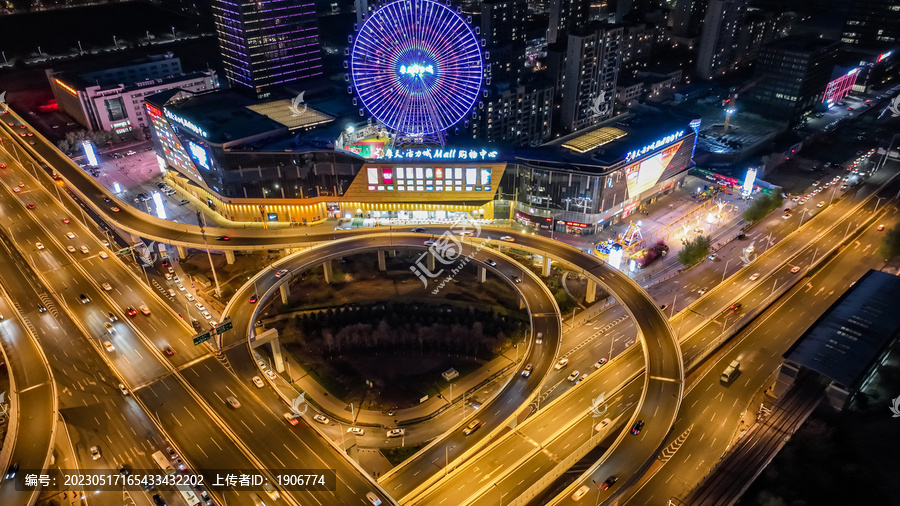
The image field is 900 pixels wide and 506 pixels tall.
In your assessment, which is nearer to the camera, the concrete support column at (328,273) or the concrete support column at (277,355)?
the concrete support column at (277,355)

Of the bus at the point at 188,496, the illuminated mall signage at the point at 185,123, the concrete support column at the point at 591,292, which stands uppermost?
the illuminated mall signage at the point at 185,123

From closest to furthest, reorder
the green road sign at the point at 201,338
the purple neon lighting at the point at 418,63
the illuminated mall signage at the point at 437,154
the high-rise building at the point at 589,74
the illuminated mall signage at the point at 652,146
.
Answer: the green road sign at the point at 201,338 → the purple neon lighting at the point at 418,63 → the illuminated mall signage at the point at 437,154 → the illuminated mall signage at the point at 652,146 → the high-rise building at the point at 589,74

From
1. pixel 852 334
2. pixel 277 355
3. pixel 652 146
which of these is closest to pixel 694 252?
pixel 652 146

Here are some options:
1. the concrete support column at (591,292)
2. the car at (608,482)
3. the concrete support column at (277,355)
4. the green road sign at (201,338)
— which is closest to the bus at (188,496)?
the green road sign at (201,338)

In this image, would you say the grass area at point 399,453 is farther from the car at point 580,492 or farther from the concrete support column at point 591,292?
the concrete support column at point 591,292

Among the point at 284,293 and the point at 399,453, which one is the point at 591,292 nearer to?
the point at 399,453

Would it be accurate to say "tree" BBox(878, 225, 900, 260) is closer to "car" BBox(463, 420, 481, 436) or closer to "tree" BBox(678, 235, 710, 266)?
"tree" BBox(678, 235, 710, 266)
